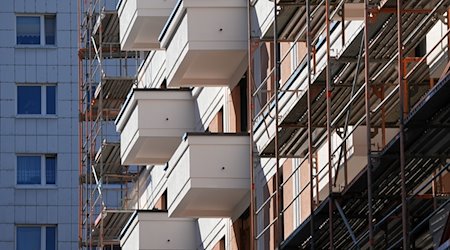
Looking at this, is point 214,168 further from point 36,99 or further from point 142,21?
point 36,99

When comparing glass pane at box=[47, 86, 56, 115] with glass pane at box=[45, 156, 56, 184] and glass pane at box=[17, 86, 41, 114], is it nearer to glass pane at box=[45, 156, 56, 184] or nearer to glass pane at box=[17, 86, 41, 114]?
glass pane at box=[17, 86, 41, 114]

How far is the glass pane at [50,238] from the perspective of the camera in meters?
48.6

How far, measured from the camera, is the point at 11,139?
49.2m

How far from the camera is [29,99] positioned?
49844 millimetres

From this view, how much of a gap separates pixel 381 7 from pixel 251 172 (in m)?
7.01

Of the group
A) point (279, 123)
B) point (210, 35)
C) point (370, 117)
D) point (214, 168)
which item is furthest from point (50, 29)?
point (370, 117)

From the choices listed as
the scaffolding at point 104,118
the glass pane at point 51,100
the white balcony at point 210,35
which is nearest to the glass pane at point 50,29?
the glass pane at point 51,100

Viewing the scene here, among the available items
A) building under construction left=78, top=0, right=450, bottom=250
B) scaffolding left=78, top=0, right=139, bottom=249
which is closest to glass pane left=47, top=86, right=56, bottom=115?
scaffolding left=78, top=0, right=139, bottom=249

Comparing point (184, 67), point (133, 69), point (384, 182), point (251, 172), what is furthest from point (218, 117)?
point (133, 69)

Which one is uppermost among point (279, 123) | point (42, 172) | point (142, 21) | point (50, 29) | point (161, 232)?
point (50, 29)

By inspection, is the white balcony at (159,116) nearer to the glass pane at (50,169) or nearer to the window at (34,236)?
the window at (34,236)

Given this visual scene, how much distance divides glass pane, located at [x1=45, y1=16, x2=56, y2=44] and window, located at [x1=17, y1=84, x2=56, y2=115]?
1255 mm

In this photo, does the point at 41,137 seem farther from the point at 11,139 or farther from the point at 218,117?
the point at 218,117

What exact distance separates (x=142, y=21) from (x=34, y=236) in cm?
2032
